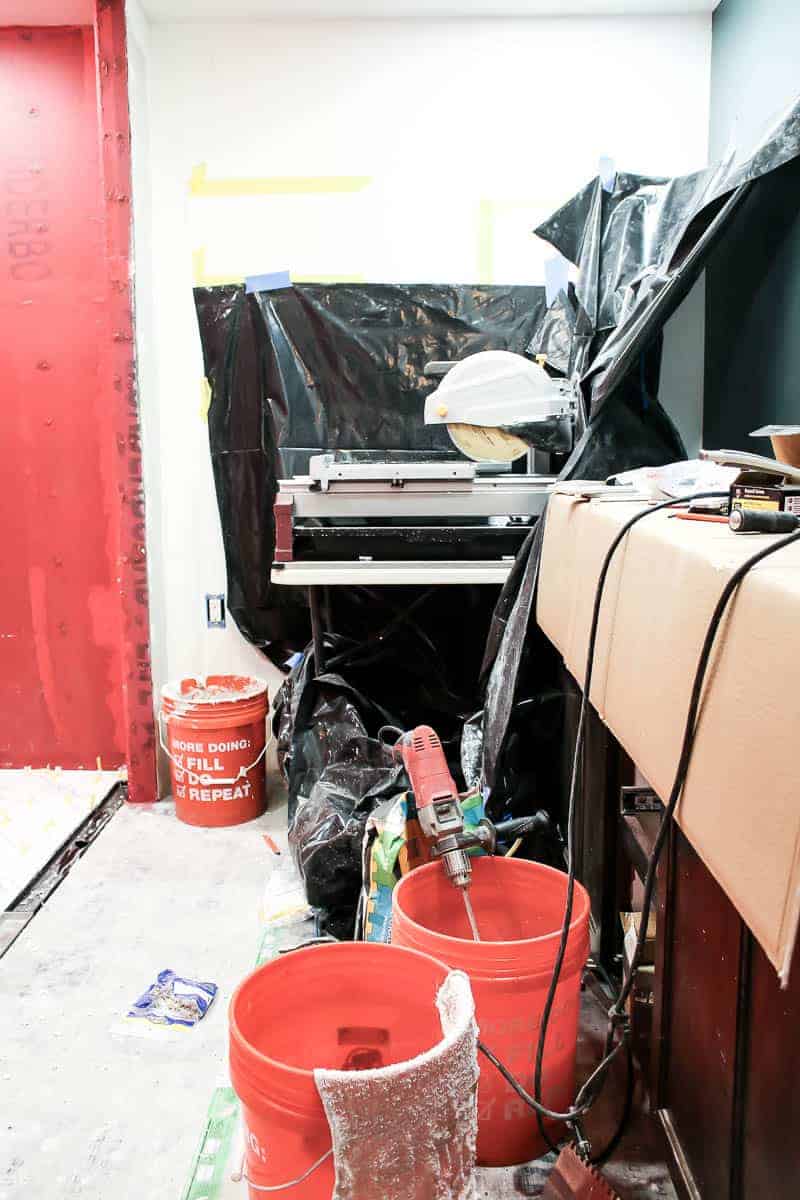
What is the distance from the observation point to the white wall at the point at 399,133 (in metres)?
2.79

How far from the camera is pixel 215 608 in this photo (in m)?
3.05

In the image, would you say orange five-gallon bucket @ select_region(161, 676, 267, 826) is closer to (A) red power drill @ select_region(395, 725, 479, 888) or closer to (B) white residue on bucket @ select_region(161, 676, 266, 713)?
(B) white residue on bucket @ select_region(161, 676, 266, 713)

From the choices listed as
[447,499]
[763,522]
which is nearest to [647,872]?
[763,522]

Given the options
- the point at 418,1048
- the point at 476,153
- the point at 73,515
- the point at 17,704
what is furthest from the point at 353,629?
the point at 418,1048

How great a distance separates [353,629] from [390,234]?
4.21 ft

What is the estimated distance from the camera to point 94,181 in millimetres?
2920

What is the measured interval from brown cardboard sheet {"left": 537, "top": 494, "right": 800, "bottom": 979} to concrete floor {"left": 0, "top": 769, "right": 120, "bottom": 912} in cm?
191

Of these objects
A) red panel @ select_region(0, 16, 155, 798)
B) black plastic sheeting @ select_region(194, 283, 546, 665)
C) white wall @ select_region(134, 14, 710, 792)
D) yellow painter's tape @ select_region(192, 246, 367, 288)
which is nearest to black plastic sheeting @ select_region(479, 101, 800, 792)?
black plastic sheeting @ select_region(194, 283, 546, 665)

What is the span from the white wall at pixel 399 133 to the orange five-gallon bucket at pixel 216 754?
1.80 ft

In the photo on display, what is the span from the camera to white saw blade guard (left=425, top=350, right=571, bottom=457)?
2.19 meters

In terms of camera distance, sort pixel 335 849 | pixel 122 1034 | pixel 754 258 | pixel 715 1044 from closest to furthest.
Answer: pixel 715 1044 → pixel 122 1034 → pixel 335 849 → pixel 754 258

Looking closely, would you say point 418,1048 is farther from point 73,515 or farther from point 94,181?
point 94,181

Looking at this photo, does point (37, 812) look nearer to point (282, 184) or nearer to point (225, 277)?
point (225, 277)

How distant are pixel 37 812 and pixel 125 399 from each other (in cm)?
136
